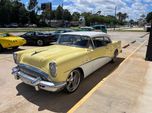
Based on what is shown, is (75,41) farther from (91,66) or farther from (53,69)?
(53,69)

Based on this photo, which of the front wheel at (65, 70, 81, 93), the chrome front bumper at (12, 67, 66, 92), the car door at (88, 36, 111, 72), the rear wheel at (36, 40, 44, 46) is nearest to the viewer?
the chrome front bumper at (12, 67, 66, 92)

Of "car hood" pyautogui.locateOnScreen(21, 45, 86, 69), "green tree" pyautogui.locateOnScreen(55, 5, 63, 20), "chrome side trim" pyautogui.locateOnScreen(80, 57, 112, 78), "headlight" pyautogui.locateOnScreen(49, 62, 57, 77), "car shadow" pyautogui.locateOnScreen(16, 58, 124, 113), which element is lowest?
"car shadow" pyautogui.locateOnScreen(16, 58, 124, 113)

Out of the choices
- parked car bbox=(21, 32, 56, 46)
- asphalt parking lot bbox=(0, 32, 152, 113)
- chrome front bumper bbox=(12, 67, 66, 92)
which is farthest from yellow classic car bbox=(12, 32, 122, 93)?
parked car bbox=(21, 32, 56, 46)

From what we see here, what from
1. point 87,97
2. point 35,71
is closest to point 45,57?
point 35,71

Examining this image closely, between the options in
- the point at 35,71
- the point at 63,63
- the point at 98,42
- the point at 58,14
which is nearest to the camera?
the point at 63,63

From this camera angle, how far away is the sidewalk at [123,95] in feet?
13.8

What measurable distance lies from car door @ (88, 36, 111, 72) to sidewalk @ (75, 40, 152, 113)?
0.67 m

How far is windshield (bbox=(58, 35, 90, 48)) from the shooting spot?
6070 millimetres

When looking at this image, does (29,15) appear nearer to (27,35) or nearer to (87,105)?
(27,35)

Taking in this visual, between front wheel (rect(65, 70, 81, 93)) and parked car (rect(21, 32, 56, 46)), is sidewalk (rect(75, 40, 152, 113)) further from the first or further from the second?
parked car (rect(21, 32, 56, 46))

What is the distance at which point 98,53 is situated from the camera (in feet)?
21.1

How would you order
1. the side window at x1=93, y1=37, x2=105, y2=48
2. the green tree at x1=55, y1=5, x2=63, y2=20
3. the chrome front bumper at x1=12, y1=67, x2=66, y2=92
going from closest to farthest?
the chrome front bumper at x1=12, y1=67, x2=66, y2=92
the side window at x1=93, y1=37, x2=105, y2=48
the green tree at x1=55, y1=5, x2=63, y2=20

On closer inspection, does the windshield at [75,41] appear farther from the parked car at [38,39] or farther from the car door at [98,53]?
the parked car at [38,39]

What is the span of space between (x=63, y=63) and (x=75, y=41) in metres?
1.81
